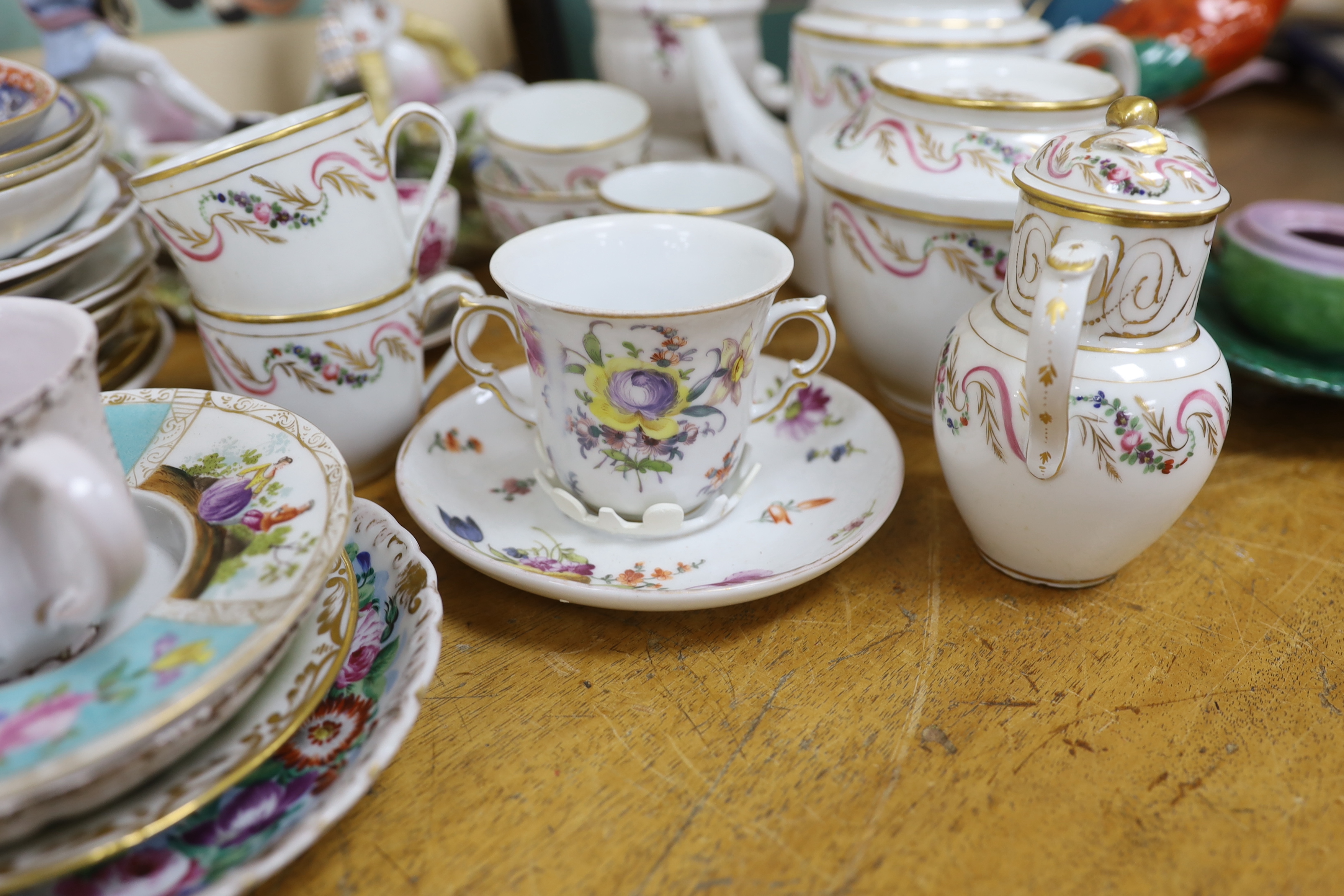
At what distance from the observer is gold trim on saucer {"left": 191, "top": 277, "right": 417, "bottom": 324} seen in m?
0.55

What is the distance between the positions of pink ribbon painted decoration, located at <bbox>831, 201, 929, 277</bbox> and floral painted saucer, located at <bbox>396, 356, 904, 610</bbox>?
0.09m

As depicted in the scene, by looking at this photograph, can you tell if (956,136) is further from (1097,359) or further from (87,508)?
(87,508)

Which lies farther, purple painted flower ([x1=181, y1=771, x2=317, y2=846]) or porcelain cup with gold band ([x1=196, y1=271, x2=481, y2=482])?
porcelain cup with gold band ([x1=196, y1=271, x2=481, y2=482])

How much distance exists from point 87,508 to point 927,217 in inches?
18.7

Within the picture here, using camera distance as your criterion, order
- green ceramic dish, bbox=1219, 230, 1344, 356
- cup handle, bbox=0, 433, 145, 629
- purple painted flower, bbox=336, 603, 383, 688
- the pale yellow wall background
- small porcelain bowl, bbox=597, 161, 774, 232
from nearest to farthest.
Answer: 1. cup handle, bbox=0, 433, 145, 629
2. purple painted flower, bbox=336, 603, 383, 688
3. green ceramic dish, bbox=1219, 230, 1344, 356
4. small porcelain bowl, bbox=597, 161, 774, 232
5. the pale yellow wall background

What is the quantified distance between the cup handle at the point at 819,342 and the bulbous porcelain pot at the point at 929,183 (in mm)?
73

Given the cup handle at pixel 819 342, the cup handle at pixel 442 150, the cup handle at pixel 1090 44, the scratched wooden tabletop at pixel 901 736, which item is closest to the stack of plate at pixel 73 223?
the cup handle at pixel 442 150

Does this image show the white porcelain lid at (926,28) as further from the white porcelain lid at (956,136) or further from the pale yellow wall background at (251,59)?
the pale yellow wall background at (251,59)

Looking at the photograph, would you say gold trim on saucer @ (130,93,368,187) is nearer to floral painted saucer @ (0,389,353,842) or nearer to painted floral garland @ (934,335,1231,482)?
floral painted saucer @ (0,389,353,842)

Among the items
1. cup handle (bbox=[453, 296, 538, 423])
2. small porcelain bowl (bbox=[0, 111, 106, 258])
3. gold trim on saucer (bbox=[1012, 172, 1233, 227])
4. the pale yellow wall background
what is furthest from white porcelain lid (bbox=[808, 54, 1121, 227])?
the pale yellow wall background

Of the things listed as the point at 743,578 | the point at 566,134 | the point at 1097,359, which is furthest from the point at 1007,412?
the point at 566,134

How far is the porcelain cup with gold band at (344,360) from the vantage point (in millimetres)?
559

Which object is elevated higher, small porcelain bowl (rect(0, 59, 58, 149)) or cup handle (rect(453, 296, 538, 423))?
small porcelain bowl (rect(0, 59, 58, 149))

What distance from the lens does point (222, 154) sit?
499mm
